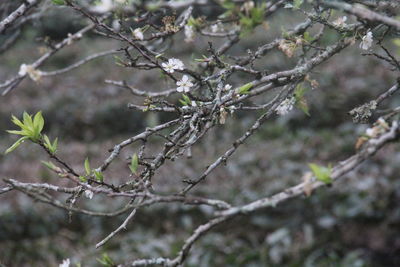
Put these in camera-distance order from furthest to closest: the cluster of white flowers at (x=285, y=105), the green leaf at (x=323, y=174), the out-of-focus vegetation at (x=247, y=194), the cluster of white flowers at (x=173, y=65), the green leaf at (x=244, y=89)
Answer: the out-of-focus vegetation at (x=247, y=194), the cluster of white flowers at (x=285, y=105), the cluster of white flowers at (x=173, y=65), the green leaf at (x=244, y=89), the green leaf at (x=323, y=174)

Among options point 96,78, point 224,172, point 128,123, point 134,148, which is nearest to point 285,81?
point 224,172

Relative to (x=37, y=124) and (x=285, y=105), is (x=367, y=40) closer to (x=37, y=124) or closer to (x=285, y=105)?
(x=285, y=105)

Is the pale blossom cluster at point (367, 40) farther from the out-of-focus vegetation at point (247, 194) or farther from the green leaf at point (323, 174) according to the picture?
the out-of-focus vegetation at point (247, 194)

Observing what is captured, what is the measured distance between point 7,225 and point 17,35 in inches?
153

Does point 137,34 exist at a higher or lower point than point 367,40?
higher

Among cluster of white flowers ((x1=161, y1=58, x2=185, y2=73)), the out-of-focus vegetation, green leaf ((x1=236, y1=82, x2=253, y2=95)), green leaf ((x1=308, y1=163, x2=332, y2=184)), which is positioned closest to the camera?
green leaf ((x1=308, y1=163, x2=332, y2=184))

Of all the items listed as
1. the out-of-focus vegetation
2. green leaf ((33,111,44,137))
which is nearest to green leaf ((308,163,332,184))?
green leaf ((33,111,44,137))

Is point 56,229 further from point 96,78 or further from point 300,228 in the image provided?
point 96,78

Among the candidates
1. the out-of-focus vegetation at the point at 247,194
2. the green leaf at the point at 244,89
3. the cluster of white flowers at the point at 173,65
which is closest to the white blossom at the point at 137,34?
the cluster of white flowers at the point at 173,65

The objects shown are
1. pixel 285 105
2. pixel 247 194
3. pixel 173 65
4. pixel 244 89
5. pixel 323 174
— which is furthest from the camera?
pixel 247 194

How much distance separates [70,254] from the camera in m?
5.41

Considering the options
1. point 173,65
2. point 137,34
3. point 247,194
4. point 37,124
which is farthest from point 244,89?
point 247,194

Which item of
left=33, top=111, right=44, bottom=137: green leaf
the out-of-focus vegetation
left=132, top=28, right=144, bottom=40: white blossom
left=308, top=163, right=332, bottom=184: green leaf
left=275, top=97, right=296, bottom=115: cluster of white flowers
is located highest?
the out-of-focus vegetation

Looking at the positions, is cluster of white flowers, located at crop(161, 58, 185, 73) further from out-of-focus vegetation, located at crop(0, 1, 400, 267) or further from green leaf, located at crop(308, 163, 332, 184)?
out-of-focus vegetation, located at crop(0, 1, 400, 267)
